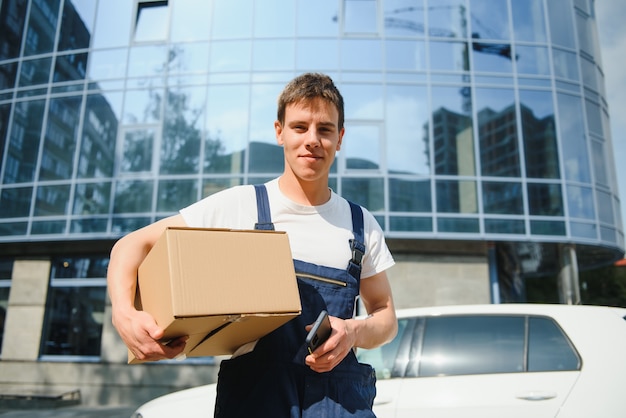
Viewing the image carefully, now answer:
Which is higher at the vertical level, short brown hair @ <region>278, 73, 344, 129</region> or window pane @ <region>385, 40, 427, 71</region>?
window pane @ <region>385, 40, 427, 71</region>

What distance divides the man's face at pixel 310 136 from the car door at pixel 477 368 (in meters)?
2.08

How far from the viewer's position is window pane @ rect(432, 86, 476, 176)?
37.2 feet

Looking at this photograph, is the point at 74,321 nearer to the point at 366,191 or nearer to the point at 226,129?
the point at 226,129

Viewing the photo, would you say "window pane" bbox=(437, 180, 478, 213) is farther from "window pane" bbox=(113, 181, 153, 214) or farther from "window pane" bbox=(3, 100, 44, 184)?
"window pane" bbox=(3, 100, 44, 184)

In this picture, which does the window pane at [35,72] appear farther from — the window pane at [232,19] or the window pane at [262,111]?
the window pane at [262,111]

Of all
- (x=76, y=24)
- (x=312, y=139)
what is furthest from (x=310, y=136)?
(x=76, y=24)

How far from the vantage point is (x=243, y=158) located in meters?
11.3

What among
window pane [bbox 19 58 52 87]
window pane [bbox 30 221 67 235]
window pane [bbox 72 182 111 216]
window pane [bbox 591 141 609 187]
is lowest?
window pane [bbox 30 221 67 235]

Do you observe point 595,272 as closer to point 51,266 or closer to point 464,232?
point 464,232

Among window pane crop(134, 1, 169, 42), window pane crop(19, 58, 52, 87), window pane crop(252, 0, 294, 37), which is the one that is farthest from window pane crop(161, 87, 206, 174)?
window pane crop(19, 58, 52, 87)

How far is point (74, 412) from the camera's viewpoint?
959 cm

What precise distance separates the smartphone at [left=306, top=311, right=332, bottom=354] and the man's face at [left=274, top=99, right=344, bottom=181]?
1.72ft

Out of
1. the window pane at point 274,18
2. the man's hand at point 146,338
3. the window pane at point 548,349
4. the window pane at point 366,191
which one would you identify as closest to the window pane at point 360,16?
the window pane at point 274,18

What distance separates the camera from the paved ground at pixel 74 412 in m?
9.16
